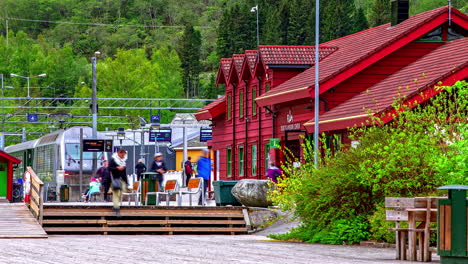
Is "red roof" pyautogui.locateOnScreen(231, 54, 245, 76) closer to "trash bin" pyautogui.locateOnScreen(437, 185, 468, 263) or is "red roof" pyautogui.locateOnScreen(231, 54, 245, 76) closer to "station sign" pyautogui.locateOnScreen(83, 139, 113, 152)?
"station sign" pyautogui.locateOnScreen(83, 139, 113, 152)

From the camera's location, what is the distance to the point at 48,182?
57.7 m

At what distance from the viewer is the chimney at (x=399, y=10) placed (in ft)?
129

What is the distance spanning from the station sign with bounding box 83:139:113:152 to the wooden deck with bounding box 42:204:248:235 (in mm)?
16032

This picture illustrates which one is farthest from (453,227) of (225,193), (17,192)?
(17,192)

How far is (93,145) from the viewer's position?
45.2m

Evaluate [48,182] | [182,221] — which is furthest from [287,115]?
[48,182]

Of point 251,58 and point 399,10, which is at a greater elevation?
point 399,10

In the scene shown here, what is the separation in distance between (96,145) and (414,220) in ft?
96.6

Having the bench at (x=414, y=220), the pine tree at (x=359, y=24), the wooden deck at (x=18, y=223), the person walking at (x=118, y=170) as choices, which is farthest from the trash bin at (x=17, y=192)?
the pine tree at (x=359, y=24)

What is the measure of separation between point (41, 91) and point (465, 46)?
4457 inches

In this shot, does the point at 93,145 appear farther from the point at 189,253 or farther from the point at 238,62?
the point at 189,253

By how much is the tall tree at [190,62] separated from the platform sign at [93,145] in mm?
103440

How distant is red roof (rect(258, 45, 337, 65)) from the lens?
41250 mm

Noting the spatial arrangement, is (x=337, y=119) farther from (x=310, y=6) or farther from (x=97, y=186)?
(x=310, y=6)
